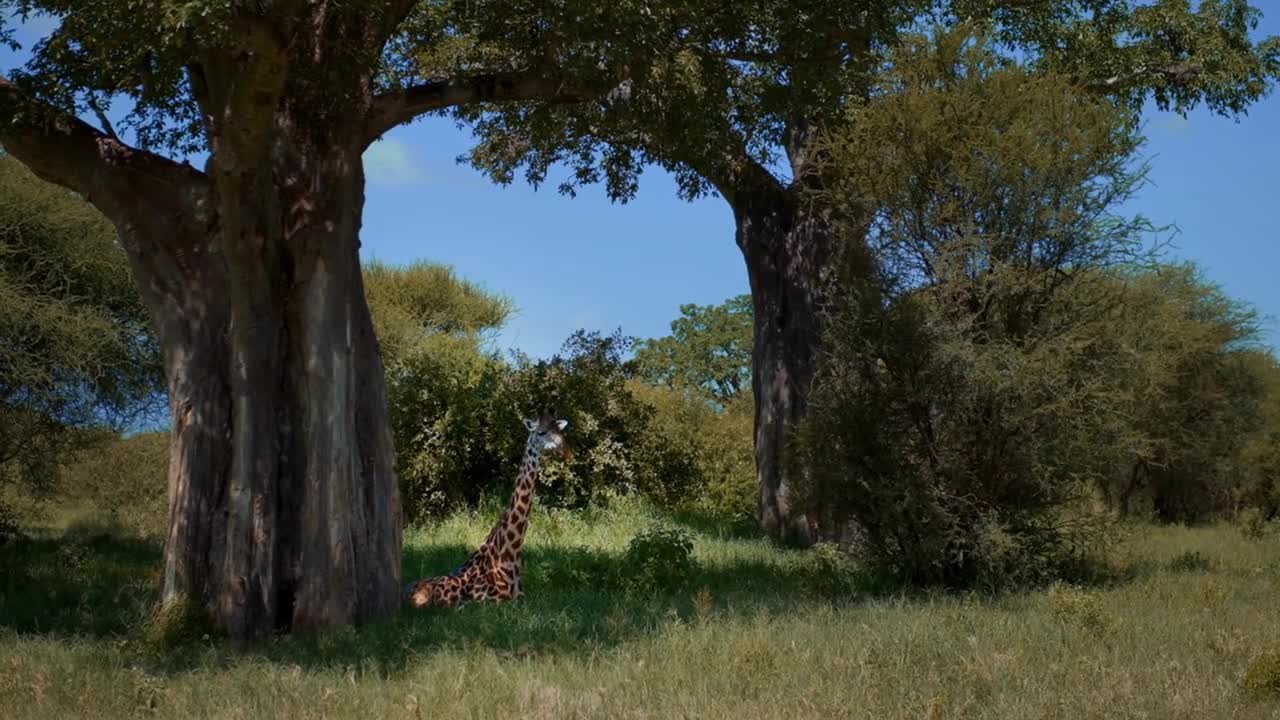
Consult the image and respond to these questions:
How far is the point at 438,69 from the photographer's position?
61.8 feet

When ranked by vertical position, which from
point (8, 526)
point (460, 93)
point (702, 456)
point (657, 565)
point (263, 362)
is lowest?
point (657, 565)

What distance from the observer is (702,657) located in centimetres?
874

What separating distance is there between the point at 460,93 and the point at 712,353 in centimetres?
4279

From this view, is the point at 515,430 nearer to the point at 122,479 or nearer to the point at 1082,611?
the point at 1082,611

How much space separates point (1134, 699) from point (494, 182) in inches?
664

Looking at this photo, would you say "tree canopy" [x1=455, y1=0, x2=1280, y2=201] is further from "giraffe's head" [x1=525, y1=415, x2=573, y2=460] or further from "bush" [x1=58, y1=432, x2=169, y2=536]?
"bush" [x1=58, y1=432, x2=169, y2=536]

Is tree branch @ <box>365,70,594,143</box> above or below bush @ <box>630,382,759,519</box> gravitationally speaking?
above

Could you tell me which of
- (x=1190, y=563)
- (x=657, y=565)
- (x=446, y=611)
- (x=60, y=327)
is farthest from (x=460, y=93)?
(x=1190, y=563)

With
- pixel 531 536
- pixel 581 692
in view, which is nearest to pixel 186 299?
pixel 581 692

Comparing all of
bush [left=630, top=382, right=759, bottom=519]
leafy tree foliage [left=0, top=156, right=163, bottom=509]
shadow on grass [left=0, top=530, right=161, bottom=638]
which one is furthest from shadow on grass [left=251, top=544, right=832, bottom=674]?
leafy tree foliage [left=0, top=156, right=163, bottom=509]

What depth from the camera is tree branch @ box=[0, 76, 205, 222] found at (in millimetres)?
12352

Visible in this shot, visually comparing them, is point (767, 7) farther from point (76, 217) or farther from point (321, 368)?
point (76, 217)

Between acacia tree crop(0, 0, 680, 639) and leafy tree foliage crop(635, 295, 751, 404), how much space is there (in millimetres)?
41967

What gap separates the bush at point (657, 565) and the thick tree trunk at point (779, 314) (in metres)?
5.42
